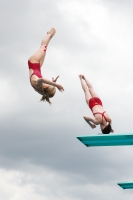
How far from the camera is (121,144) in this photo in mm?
19578

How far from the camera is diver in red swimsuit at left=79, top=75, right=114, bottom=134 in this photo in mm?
19891

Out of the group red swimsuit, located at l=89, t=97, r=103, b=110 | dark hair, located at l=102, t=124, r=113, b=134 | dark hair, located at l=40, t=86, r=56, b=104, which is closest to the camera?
dark hair, located at l=40, t=86, r=56, b=104

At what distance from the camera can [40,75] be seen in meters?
19.5

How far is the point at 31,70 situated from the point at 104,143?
3.75 m

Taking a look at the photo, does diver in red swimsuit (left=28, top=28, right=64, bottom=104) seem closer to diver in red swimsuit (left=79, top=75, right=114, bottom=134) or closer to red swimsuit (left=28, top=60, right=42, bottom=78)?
red swimsuit (left=28, top=60, right=42, bottom=78)

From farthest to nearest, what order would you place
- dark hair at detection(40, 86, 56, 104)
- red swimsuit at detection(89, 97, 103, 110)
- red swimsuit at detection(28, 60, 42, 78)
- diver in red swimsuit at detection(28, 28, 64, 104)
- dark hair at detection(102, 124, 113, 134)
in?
red swimsuit at detection(89, 97, 103, 110)
dark hair at detection(102, 124, 113, 134)
red swimsuit at detection(28, 60, 42, 78)
dark hair at detection(40, 86, 56, 104)
diver in red swimsuit at detection(28, 28, 64, 104)

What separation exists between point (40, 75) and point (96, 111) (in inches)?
97.7

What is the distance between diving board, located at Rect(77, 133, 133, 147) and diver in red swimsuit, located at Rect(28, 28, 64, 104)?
1966 millimetres

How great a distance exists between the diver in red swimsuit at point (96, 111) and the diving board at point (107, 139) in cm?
65

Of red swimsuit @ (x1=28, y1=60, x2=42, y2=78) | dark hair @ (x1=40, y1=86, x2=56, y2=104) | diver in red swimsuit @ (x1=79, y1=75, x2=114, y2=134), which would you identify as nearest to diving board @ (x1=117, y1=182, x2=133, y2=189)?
diver in red swimsuit @ (x1=79, y1=75, x2=114, y2=134)

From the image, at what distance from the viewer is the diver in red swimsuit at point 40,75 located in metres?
18.5

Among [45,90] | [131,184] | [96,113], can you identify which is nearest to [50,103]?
[45,90]

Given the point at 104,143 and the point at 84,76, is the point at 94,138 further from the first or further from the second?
the point at 84,76

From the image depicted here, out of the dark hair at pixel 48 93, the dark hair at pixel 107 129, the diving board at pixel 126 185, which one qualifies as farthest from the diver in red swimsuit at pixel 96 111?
the diving board at pixel 126 185
